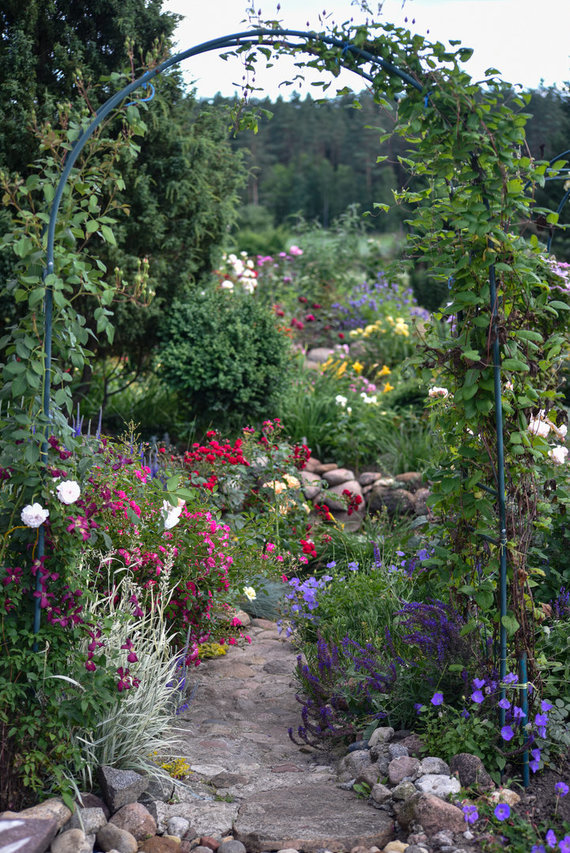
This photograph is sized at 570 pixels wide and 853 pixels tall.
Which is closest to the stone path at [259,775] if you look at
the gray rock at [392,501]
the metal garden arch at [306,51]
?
the metal garden arch at [306,51]

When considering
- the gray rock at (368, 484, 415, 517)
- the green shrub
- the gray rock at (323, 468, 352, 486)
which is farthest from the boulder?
the green shrub

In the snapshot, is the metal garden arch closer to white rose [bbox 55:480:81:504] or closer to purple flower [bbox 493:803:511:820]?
white rose [bbox 55:480:81:504]

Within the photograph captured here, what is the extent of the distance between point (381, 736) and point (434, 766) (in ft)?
1.14

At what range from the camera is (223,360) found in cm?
591

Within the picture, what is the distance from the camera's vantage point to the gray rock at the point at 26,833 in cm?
209

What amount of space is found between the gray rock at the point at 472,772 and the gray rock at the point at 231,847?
2.37ft

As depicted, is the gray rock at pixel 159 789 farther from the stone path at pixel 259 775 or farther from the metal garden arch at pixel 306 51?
the metal garden arch at pixel 306 51

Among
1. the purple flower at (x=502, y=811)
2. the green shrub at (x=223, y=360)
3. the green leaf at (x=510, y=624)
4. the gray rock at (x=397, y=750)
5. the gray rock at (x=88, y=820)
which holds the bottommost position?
the gray rock at (x=88, y=820)

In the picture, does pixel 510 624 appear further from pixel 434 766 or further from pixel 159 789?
pixel 159 789

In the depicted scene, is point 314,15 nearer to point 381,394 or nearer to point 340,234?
point 381,394

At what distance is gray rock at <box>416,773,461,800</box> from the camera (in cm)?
239

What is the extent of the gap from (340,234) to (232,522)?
813 cm

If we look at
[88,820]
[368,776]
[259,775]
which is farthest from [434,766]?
[88,820]

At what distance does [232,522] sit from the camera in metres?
4.63
